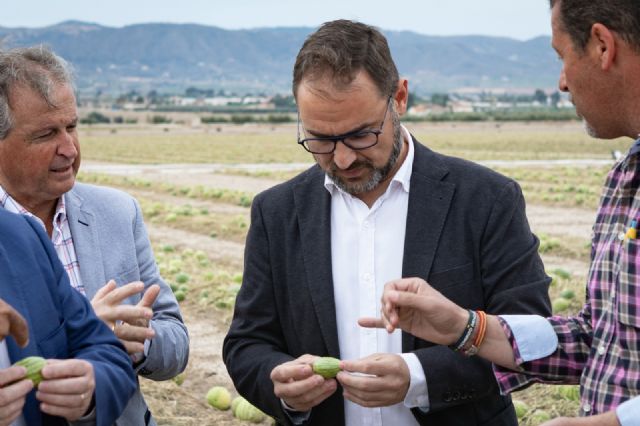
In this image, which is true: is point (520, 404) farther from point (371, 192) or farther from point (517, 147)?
point (517, 147)

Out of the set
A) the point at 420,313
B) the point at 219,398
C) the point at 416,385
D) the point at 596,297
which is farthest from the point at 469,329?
the point at 219,398

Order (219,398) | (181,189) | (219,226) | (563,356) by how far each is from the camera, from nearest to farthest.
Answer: (563,356) < (219,398) < (219,226) < (181,189)

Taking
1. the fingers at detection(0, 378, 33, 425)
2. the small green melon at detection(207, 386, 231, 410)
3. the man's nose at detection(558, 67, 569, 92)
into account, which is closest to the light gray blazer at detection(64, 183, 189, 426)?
the fingers at detection(0, 378, 33, 425)

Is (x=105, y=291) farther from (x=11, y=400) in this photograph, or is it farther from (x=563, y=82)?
(x=563, y=82)

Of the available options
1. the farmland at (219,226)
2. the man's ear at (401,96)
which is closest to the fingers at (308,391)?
the man's ear at (401,96)

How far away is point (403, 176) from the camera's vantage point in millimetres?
3330

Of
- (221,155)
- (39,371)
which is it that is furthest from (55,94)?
(221,155)

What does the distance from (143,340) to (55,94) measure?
106 cm

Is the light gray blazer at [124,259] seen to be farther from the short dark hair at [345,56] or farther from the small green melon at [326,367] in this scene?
the short dark hair at [345,56]

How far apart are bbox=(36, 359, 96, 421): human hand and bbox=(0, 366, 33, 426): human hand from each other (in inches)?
3.8

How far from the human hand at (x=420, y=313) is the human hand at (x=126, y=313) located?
84 cm

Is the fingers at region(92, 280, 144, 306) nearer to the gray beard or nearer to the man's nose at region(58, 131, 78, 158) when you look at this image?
the man's nose at region(58, 131, 78, 158)

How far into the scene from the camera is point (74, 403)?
8.52ft

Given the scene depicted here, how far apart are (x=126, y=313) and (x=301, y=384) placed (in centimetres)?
70
